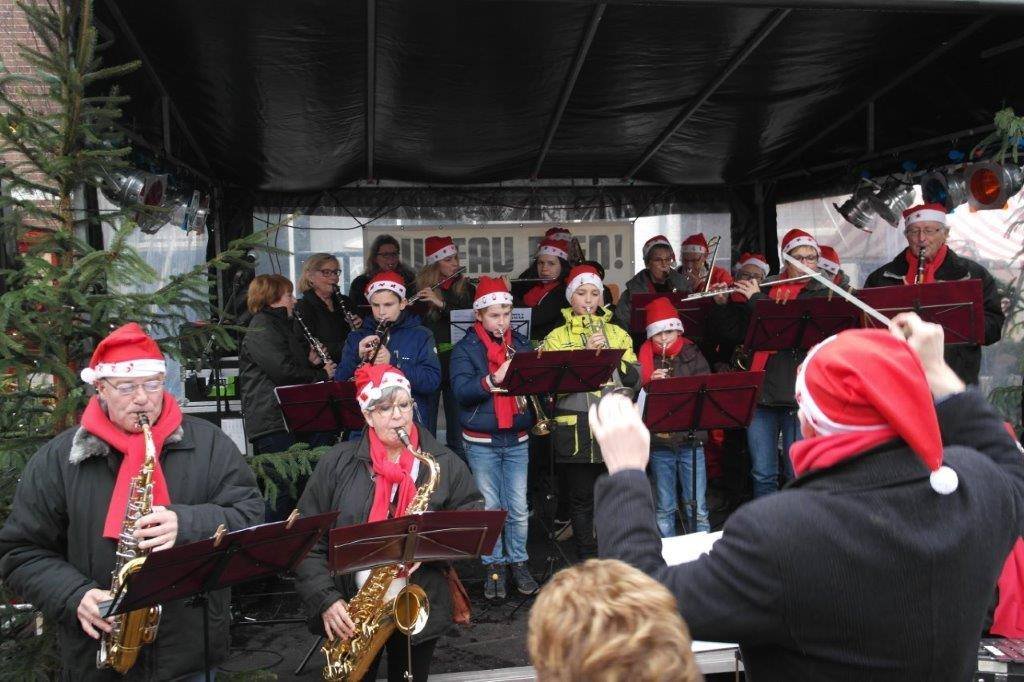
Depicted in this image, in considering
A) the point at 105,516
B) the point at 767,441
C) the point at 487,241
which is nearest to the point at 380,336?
the point at 105,516

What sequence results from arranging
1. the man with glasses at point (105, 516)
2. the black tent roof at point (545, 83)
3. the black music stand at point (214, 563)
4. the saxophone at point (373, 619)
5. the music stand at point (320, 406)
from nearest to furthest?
the black music stand at point (214, 563) → the man with glasses at point (105, 516) → the saxophone at point (373, 619) → the music stand at point (320, 406) → the black tent roof at point (545, 83)

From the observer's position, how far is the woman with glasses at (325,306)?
690 cm

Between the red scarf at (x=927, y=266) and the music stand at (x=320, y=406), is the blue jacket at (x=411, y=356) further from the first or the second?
the red scarf at (x=927, y=266)

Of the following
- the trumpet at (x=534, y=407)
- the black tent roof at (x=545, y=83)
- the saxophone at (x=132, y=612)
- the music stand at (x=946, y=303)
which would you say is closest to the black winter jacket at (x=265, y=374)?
the trumpet at (x=534, y=407)

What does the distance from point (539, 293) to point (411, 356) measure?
6.55 feet

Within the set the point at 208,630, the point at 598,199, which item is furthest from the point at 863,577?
the point at 598,199

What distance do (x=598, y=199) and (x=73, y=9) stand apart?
6680 millimetres

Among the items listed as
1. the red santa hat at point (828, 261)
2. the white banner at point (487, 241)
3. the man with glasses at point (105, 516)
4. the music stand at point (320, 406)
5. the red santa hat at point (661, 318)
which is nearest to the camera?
the man with glasses at point (105, 516)

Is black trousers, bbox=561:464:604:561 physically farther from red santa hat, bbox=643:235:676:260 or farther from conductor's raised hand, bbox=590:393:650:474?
conductor's raised hand, bbox=590:393:650:474

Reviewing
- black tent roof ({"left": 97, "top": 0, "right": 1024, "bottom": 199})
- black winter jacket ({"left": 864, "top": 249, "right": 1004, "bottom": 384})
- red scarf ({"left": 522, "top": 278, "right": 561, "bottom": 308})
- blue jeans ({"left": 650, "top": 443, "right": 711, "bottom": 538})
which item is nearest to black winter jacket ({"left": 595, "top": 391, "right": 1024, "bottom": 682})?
black tent roof ({"left": 97, "top": 0, "right": 1024, "bottom": 199})

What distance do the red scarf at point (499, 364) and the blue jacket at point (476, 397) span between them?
28 mm

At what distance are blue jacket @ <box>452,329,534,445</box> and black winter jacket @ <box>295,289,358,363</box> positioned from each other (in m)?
1.43

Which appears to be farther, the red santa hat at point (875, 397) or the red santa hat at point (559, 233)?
the red santa hat at point (559, 233)

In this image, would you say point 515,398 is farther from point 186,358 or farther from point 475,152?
point 475,152
